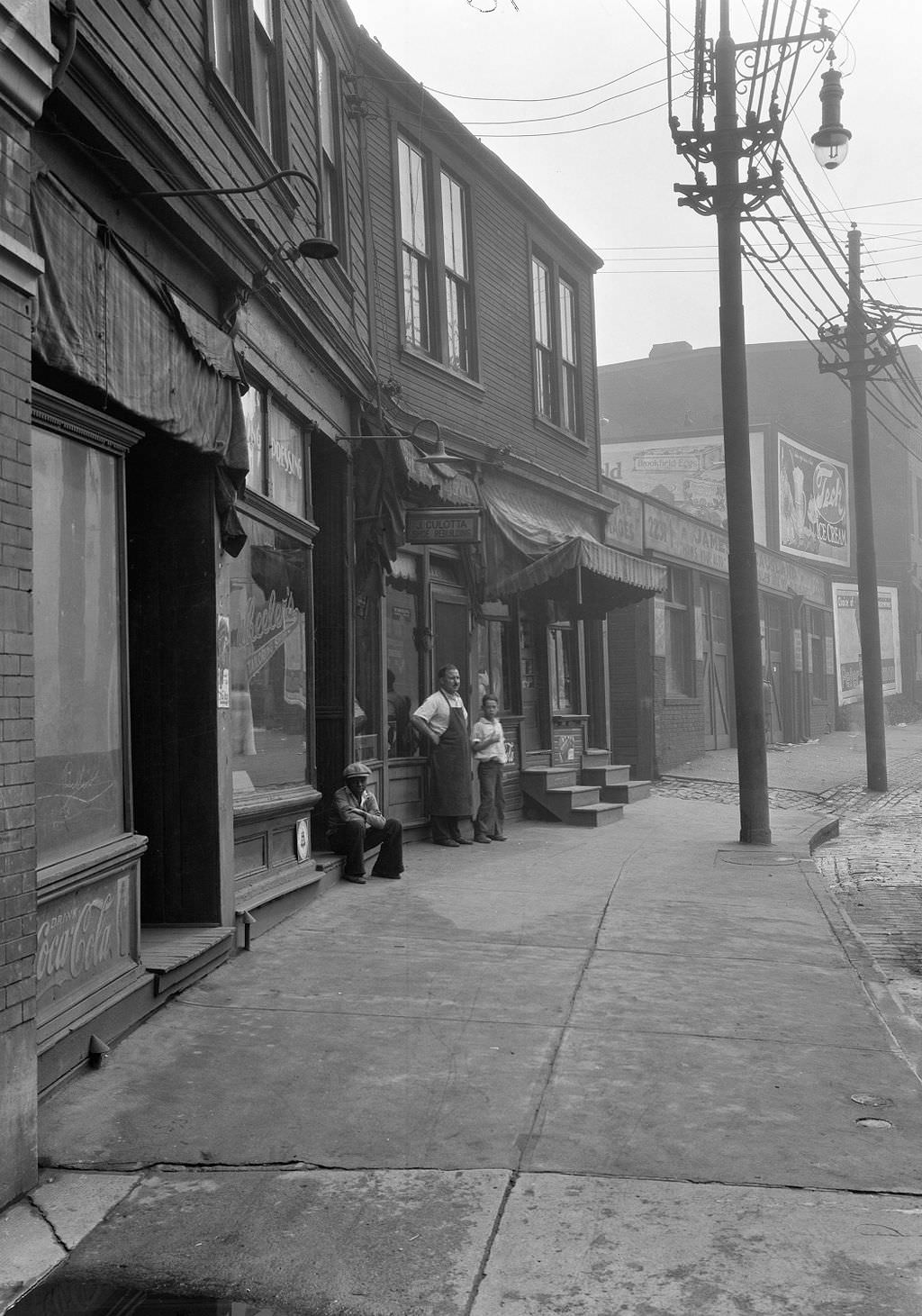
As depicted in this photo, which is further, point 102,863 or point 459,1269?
point 102,863

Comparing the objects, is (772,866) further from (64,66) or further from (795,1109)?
(64,66)

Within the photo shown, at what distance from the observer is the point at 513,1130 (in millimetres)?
4625

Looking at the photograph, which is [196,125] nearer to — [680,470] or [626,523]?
[626,523]

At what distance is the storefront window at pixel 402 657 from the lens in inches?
478

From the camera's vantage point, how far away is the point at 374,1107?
485 cm

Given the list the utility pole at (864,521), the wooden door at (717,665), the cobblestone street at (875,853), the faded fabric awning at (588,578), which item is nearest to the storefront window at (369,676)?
the faded fabric awning at (588,578)

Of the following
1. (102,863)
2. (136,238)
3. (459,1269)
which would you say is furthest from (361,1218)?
(136,238)

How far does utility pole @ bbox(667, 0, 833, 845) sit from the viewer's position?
13031 millimetres

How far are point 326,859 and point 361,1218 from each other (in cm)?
598

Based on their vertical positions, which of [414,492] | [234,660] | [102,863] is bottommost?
[102,863]

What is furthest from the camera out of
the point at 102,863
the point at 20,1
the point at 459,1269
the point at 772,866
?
the point at 772,866

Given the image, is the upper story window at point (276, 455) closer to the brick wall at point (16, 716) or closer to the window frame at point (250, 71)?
the window frame at point (250, 71)

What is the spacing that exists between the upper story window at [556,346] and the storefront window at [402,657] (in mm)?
4789

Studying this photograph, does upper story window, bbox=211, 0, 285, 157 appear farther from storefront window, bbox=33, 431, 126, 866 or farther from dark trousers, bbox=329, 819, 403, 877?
dark trousers, bbox=329, 819, 403, 877
